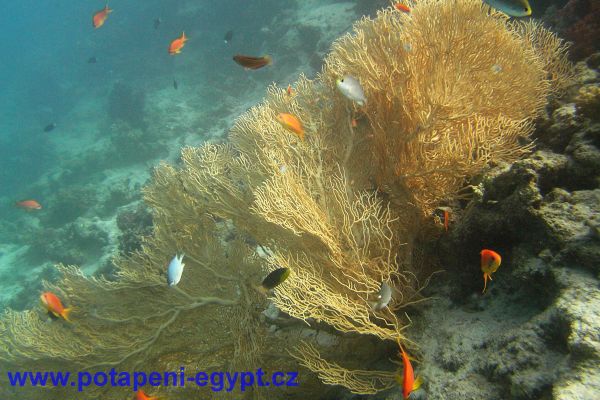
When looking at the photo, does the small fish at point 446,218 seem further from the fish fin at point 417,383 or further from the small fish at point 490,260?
the fish fin at point 417,383

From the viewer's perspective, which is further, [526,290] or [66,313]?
[66,313]

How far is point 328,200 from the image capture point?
132 inches

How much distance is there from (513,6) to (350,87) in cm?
171

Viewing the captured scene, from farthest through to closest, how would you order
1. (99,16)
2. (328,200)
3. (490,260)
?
(99,16) → (328,200) → (490,260)

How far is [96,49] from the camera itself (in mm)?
36875

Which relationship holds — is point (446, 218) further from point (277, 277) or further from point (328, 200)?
A: point (277, 277)

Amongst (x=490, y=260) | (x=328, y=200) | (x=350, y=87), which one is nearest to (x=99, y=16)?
(x=350, y=87)

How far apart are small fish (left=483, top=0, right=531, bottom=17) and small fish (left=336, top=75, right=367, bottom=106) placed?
4.93 feet

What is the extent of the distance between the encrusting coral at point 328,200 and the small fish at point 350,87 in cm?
41

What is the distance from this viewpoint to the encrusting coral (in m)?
2.95

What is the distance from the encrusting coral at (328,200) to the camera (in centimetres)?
295

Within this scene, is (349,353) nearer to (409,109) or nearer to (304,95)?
(409,109)

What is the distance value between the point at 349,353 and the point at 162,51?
34444 mm

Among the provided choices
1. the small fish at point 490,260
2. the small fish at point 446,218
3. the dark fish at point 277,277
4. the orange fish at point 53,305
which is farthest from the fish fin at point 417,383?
the orange fish at point 53,305
